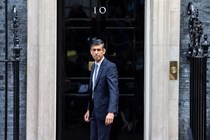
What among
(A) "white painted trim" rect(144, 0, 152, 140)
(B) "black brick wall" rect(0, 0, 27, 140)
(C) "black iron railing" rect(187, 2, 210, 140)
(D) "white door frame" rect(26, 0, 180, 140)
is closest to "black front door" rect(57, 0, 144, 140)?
(A) "white painted trim" rect(144, 0, 152, 140)

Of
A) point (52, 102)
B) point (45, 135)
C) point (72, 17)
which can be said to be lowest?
point (45, 135)

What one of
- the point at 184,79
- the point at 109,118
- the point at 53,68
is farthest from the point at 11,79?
the point at 184,79

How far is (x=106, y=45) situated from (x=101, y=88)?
1333 millimetres

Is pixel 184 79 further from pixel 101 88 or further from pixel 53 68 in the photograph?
pixel 53 68

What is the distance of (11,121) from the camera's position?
23.3 feet

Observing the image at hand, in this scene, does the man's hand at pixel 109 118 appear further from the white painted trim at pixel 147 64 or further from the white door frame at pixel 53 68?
the white painted trim at pixel 147 64

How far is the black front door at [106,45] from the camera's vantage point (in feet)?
24.1

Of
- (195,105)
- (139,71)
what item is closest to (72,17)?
(139,71)

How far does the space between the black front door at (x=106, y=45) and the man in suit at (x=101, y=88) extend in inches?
44.5

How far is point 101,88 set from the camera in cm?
615

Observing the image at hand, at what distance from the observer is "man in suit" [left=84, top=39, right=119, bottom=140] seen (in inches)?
239

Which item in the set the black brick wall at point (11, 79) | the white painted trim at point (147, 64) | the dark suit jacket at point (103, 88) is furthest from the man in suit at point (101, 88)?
the black brick wall at point (11, 79)

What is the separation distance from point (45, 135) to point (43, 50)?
1.10m

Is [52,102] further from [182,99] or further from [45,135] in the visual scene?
[182,99]
